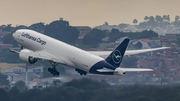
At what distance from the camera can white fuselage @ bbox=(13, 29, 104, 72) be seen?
221 feet

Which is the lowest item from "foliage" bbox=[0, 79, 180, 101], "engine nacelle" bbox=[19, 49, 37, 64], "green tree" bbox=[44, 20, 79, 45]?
"foliage" bbox=[0, 79, 180, 101]

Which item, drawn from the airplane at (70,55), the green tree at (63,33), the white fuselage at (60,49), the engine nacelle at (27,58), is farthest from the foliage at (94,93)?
the green tree at (63,33)

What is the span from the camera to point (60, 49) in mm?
71812

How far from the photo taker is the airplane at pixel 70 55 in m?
64.8

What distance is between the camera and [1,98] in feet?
266

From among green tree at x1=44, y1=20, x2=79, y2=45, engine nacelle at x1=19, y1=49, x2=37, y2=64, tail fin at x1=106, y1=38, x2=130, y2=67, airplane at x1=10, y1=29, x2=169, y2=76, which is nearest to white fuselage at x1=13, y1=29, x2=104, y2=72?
airplane at x1=10, y1=29, x2=169, y2=76

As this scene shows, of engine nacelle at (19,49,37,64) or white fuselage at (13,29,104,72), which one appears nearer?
white fuselage at (13,29,104,72)

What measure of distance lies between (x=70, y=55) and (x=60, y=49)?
99.1 inches

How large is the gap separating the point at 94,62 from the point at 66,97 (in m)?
15.5

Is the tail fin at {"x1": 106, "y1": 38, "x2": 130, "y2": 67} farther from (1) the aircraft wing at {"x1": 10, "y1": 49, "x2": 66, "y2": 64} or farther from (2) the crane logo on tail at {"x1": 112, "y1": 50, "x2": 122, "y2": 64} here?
(1) the aircraft wing at {"x1": 10, "y1": 49, "x2": 66, "y2": 64}

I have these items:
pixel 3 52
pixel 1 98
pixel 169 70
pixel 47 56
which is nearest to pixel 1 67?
pixel 3 52

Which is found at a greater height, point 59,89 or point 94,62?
point 94,62

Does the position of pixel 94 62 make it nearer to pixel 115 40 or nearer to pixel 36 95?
pixel 36 95

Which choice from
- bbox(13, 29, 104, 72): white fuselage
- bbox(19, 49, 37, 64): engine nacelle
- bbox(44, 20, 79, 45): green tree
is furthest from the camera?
bbox(44, 20, 79, 45): green tree
